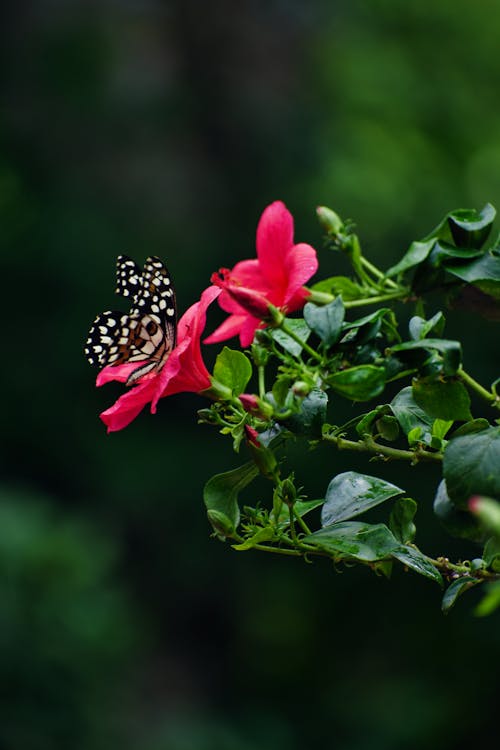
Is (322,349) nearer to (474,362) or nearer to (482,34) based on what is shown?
(474,362)

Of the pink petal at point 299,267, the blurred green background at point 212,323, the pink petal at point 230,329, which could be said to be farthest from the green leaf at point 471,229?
→ the blurred green background at point 212,323

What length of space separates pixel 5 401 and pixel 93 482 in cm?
53

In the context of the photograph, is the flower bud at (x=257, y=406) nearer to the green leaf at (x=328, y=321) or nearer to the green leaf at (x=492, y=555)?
the green leaf at (x=328, y=321)

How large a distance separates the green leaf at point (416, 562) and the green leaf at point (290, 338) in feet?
0.72

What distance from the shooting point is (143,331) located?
1.04 meters

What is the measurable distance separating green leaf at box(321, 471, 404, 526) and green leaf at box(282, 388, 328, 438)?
104 millimetres

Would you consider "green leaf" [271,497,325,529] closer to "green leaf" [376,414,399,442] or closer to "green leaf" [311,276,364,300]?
"green leaf" [376,414,399,442]

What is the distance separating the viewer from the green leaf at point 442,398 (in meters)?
0.93

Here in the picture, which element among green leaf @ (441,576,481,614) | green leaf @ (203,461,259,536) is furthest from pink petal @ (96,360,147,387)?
green leaf @ (441,576,481,614)

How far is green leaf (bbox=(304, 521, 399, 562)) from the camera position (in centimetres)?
Answer: 98

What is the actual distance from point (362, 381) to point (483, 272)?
0.45 feet

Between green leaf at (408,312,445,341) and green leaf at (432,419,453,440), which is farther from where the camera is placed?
green leaf at (432,419,453,440)

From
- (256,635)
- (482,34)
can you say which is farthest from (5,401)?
(482,34)

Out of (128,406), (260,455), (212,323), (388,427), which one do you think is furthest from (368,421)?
(212,323)
